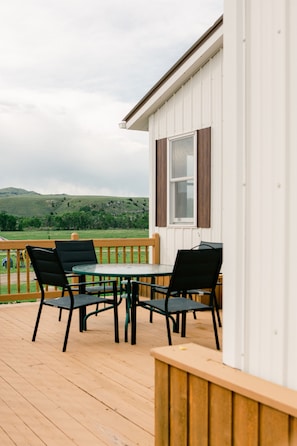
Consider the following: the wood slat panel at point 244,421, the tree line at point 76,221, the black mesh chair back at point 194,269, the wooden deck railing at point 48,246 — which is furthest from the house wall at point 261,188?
the tree line at point 76,221

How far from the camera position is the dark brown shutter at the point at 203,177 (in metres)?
6.35

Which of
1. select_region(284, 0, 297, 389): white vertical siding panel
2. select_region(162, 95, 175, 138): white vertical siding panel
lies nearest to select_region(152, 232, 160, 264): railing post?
select_region(162, 95, 175, 138): white vertical siding panel

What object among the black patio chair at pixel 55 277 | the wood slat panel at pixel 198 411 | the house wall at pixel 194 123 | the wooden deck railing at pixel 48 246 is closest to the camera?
the wood slat panel at pixel 198 411

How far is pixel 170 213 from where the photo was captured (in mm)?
7230

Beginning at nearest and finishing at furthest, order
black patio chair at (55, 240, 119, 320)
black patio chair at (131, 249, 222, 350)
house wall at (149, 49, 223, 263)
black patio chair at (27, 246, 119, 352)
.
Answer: black patio chair at (131, 249, 222, 350) < black patio chair at (27, 246, 119, 352) < black patio chair at (55, 240, 119, 320) < house wall at (149, 49, 223, 263)

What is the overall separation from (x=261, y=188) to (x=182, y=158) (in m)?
5.62

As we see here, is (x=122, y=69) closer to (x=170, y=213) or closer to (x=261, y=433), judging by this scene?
(x=170, y=213)

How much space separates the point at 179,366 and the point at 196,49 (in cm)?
558

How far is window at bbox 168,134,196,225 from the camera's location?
6816 millimetres

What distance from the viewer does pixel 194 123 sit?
21.8ft

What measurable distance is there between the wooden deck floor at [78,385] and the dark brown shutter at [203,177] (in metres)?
1.66

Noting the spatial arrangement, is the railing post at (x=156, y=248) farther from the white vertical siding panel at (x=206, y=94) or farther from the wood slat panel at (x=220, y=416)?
the wood slat panel at (x=220, y=416)

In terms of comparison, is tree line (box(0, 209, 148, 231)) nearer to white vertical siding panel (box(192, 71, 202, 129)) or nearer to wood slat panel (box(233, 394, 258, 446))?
white vertical siding panel (box(192, 71, 202, 129))

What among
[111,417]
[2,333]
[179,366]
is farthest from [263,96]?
[2,333]
